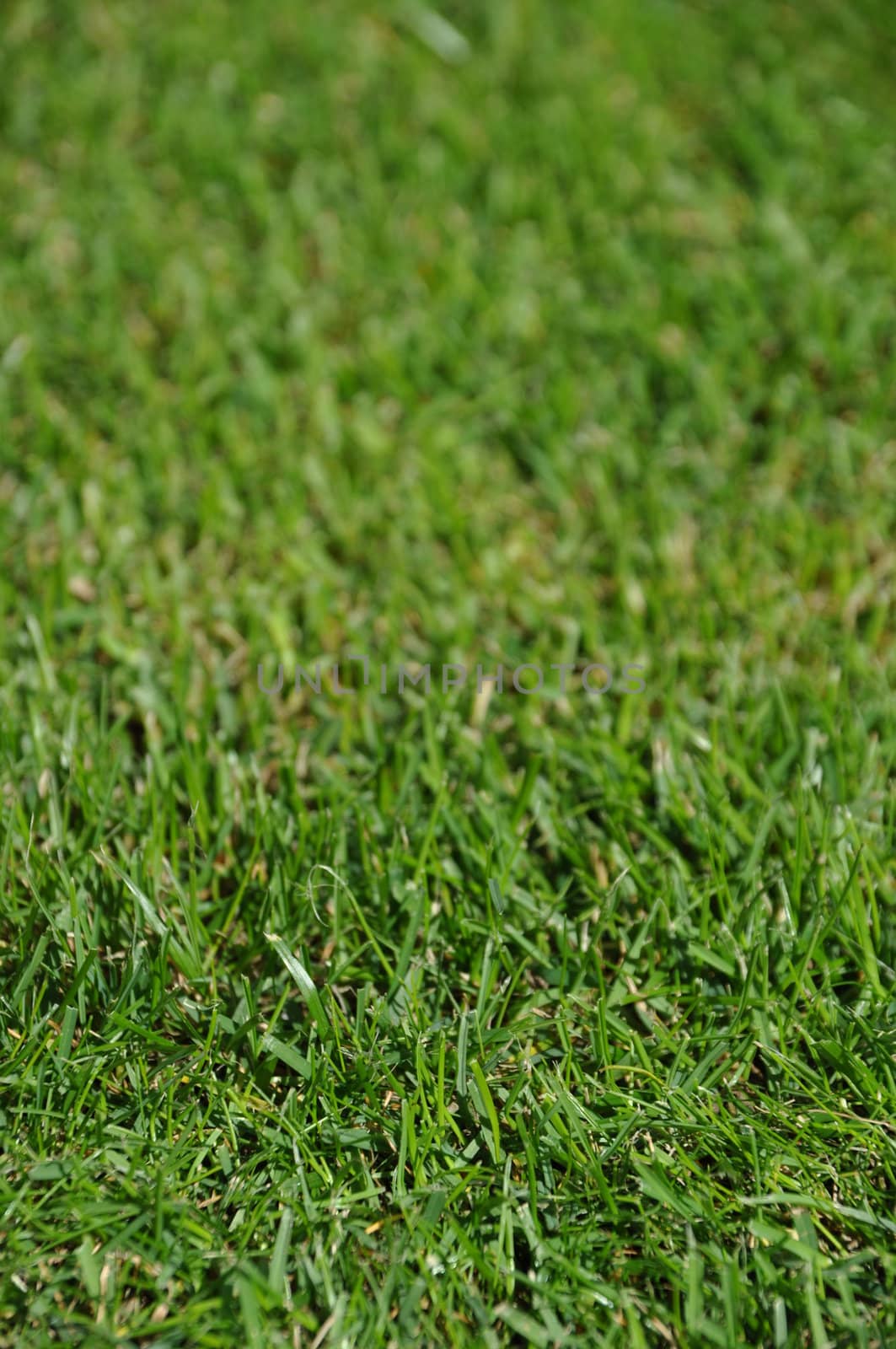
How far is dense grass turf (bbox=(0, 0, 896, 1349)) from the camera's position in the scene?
156 centimetres

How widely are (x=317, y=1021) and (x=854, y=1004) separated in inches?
31.6

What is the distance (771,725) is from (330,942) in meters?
0.90

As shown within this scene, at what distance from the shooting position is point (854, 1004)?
5.92 ft

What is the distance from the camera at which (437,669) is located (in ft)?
7.64

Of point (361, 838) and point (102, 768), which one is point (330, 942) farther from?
point (102, 768)

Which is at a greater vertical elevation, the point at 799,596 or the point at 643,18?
the point at 643,18

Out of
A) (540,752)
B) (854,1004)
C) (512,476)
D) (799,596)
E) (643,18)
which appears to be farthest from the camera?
(643,18)

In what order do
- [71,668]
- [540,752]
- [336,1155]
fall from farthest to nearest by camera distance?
1. [71,668]
2. [540,752]
3. [336,1155]

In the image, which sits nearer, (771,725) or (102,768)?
(102,768)

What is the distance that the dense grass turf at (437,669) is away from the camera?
1.56m

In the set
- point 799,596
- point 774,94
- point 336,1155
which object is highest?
point 774,94

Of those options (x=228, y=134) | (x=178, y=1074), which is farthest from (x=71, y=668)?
(x=228, y=134)

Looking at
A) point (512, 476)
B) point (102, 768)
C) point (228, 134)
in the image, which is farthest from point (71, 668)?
point (228, 134)

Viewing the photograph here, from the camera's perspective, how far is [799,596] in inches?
96.7
